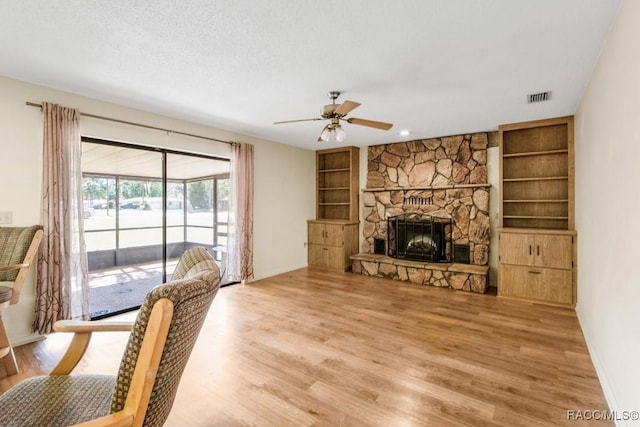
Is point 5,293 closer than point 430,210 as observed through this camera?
Yes

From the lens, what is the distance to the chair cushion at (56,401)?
43.8 inches

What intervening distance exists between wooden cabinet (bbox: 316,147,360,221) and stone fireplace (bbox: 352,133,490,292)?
299mm

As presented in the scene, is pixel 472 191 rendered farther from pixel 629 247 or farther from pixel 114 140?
pixel 114 140

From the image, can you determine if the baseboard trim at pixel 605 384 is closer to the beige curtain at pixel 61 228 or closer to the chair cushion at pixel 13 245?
the chair cushion at pixel 13 245

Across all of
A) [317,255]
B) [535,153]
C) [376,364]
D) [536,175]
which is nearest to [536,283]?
[536,175]

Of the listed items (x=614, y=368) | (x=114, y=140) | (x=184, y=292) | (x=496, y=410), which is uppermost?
(x=114, y=140)

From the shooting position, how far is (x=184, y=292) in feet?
3.09

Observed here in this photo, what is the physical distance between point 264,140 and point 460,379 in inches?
175

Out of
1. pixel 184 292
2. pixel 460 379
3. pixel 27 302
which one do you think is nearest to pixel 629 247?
pixel 460 379

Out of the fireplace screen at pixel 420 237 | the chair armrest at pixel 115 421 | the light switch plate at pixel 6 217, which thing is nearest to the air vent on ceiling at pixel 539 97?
the fireplace screen at pixel 420 237

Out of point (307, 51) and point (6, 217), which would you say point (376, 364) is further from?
point (6, 217)

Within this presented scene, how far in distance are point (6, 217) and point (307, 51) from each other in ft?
9.86

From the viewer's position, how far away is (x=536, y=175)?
444cm

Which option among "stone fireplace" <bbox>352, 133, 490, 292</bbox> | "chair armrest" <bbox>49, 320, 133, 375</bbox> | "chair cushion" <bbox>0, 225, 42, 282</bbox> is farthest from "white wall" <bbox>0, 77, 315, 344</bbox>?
"chair armrest" <bbox>49, 320, 133, 375</bbox>
